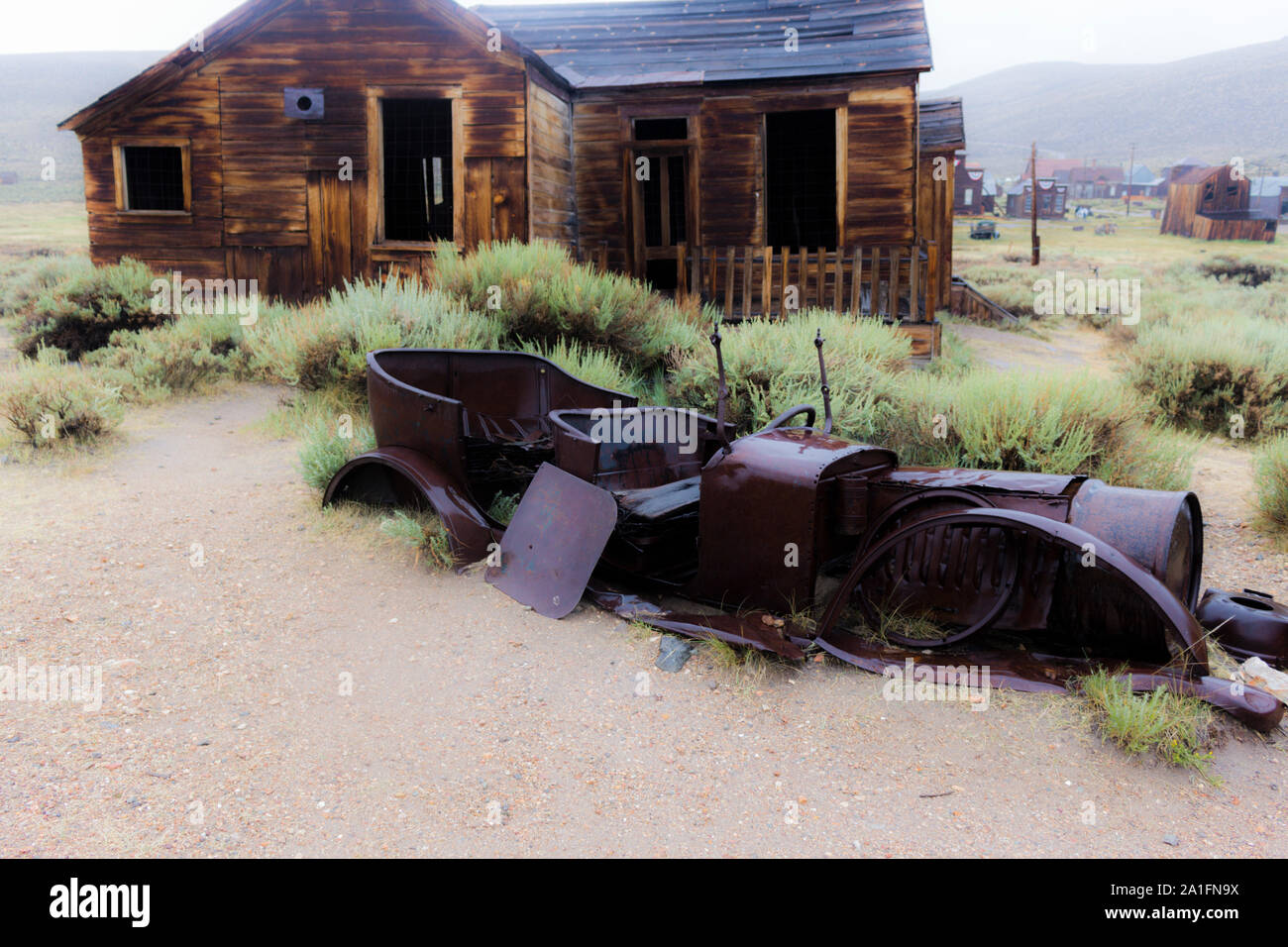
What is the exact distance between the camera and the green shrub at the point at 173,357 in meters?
8.85

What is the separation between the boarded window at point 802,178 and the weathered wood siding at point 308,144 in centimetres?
552

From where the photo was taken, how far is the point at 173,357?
9180 mm

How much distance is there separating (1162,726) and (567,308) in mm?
6181

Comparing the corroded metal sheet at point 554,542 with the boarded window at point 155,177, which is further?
the boarded window at point 155,177

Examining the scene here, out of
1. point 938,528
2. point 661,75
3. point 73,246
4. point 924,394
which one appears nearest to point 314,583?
point 938,528

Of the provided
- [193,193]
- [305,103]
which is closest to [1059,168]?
[305,103]

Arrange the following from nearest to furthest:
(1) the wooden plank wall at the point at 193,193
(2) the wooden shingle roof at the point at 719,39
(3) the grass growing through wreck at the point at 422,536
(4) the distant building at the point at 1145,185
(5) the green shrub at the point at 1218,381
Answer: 1. (3) the grass growing through wreck at the point at 422,536
2. (5) the green shrub at the point at 1218,381
3. (1) the wooden plank wall at the point at 193,193
4. (2) the wooden shingle roof at the point at 719,39
5. (4) the distant building at the point at 1145,185

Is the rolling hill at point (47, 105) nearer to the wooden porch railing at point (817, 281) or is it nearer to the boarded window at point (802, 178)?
the boarded window at point (802, 178)

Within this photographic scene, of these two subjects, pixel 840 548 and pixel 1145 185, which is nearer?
pixel 840 548

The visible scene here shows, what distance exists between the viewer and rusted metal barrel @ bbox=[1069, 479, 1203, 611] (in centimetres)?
338

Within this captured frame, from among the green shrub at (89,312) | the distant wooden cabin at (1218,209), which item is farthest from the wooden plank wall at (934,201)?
the distant wooden cabin at (1218,209)

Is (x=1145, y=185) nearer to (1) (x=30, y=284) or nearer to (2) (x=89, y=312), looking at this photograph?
(1) (x=30, y=284)

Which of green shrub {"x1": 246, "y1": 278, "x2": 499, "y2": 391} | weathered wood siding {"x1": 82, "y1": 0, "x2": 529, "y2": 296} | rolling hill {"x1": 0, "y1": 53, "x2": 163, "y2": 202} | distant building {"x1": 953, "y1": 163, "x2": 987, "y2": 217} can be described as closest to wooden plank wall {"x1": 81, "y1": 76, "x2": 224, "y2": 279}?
weathered wood siding {"x1": 82, "y1": 0, "x2": 529, "y2": 296}

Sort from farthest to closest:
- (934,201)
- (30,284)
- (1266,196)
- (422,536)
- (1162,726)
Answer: (1266,196)
(934,201)
(30,284)
(422,536)
(1162,726)
